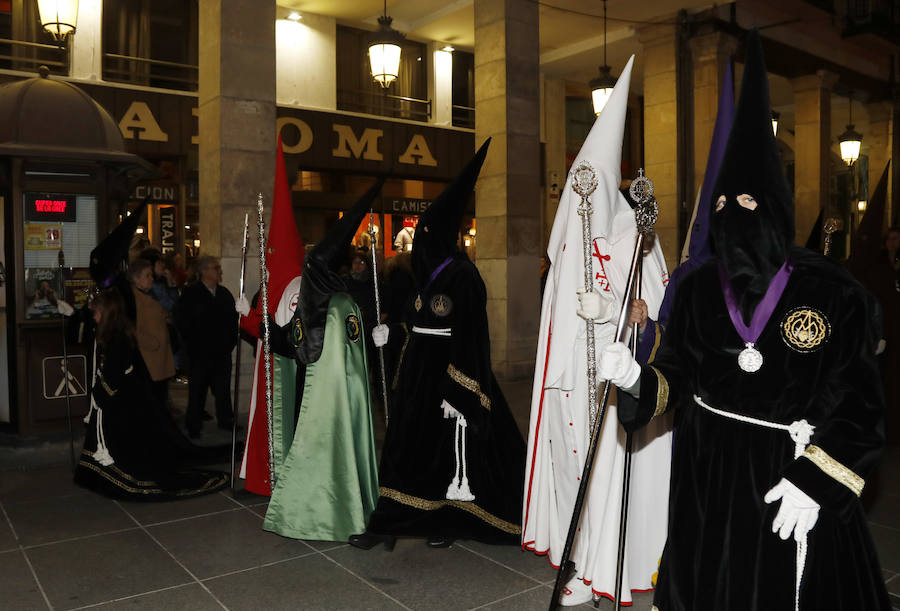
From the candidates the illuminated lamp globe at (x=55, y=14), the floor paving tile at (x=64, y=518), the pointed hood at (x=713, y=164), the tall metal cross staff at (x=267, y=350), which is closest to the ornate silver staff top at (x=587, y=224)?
the pointed hood at (x=713, y=164)

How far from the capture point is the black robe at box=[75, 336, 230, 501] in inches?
237

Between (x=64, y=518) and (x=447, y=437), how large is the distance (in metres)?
2.87

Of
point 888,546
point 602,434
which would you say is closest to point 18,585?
point 602,434

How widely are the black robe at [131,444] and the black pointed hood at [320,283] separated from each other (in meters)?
1.86

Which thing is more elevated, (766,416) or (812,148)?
(812,148)

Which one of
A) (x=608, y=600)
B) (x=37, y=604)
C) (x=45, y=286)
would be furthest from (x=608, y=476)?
(x=45, y=286)

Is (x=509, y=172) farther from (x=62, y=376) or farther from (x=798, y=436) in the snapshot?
(x=798, y=436)

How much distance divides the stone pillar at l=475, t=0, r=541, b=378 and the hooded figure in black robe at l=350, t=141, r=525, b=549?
19.2 ft

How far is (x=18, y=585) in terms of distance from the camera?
4316 millimetres

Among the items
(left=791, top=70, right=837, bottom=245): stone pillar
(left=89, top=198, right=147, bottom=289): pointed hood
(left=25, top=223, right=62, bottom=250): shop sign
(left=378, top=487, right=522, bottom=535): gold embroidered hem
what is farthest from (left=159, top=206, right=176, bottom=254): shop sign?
(left=791, top=70, right=837, bottom=245): stone pillar

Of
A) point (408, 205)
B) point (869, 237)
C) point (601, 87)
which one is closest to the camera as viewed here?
point (869, 237)

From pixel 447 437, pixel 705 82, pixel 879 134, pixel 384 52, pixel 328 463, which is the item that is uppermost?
pixel 879 134

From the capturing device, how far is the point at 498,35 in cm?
1070

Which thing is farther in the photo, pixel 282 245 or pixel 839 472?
pixel 282 245
